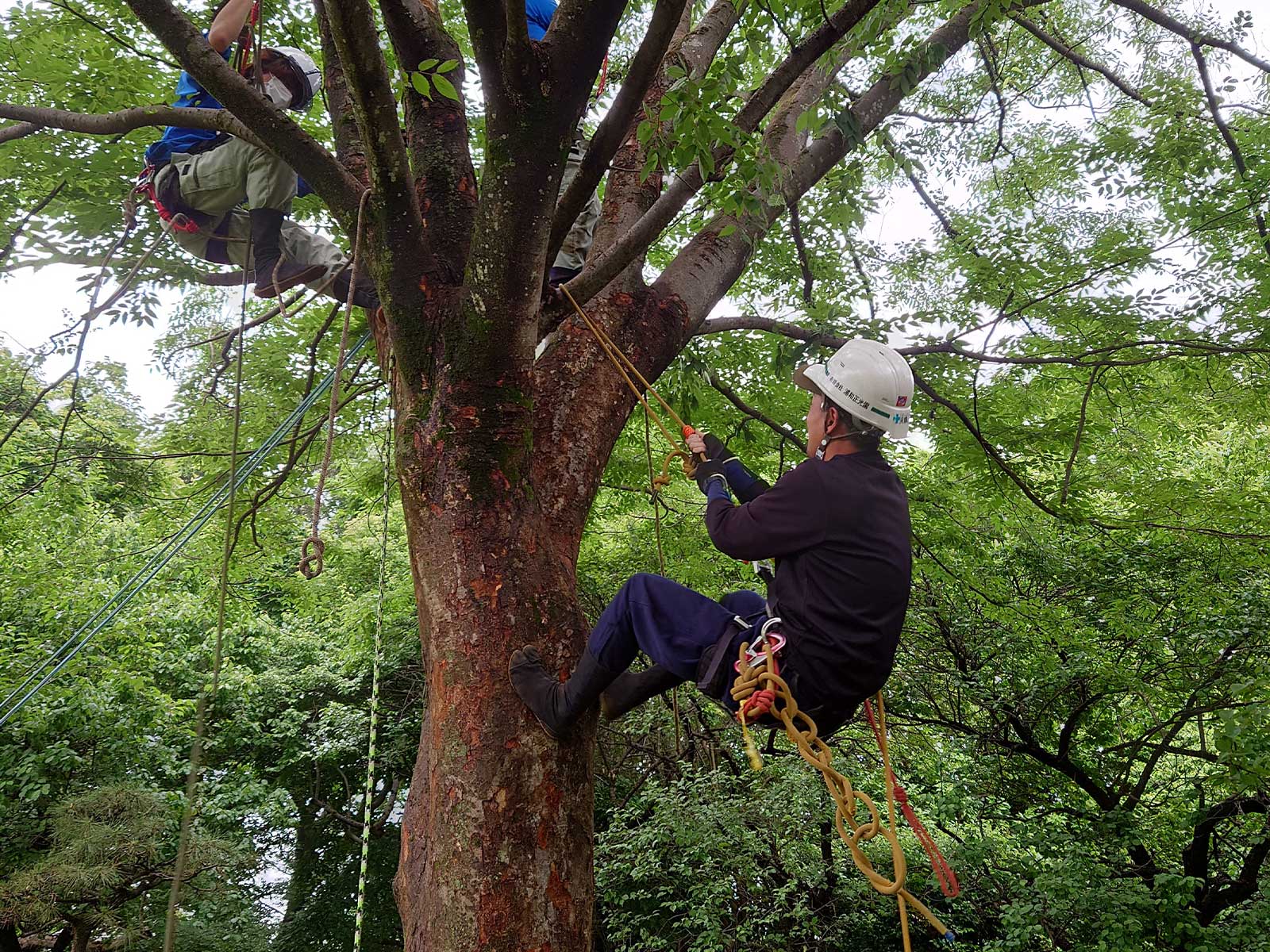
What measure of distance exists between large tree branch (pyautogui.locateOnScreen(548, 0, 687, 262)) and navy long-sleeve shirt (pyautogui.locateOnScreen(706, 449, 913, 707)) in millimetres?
964

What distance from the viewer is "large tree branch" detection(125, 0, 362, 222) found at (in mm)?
2105

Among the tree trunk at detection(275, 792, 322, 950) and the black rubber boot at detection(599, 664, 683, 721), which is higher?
the black rubber boot at detection(599, 664, 683, 721)

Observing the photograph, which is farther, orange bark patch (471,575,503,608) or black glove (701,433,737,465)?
black glove (701,433,737,465)

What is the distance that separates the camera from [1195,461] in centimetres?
1019

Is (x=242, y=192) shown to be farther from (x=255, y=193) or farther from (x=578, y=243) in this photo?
(x=578, y=243)

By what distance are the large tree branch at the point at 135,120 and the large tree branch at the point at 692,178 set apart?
112 centimetres

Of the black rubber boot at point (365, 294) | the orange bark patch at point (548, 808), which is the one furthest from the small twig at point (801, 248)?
the orange bark patch at point (548, 808)

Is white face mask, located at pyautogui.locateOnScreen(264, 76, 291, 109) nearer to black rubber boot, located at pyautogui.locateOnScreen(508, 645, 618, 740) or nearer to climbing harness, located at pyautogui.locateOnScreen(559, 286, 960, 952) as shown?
black rubber boot, located at pyautogui.locateOnScreen(508, 645, 618, 740)

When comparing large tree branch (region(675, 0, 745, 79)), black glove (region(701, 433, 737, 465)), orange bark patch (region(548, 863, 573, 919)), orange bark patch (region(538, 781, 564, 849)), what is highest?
large tree branch (region(675, 0, 745, 79))

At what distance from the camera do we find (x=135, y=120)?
2.63 m

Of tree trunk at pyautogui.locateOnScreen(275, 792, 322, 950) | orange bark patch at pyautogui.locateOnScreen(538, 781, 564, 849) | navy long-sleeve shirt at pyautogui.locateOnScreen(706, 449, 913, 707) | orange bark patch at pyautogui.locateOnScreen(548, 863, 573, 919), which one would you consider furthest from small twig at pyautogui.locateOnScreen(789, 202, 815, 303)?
tree trunk at pyautogui.locateOnScreen(275, 792, 322, 950)

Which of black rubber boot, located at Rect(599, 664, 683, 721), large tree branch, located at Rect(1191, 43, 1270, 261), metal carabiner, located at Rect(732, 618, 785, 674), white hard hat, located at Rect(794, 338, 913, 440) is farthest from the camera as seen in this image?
large tree branch, located at Rect(1191, 43, 1270, 261)

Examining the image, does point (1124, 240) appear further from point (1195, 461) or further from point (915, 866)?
point (1195, 461)

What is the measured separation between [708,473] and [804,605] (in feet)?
1.91
